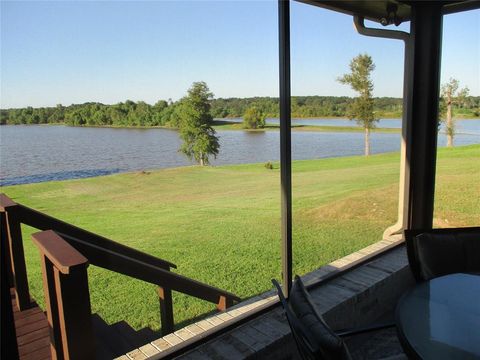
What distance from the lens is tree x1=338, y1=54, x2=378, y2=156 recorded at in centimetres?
746

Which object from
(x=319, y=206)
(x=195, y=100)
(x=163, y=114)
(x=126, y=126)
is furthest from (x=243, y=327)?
(x=319, y=206)

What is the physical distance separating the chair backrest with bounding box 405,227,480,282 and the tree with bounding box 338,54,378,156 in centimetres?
621

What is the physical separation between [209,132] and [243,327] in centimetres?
544

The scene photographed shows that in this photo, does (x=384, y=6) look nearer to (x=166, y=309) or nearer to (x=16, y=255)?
(x=166, y=309)

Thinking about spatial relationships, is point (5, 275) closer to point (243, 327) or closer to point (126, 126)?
point (243, 327)

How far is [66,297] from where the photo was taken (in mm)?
1174

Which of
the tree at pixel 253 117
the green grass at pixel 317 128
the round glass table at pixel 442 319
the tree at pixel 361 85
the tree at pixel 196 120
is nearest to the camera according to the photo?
the round glass table at pixel 442 319

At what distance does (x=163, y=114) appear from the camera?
14.7 ft

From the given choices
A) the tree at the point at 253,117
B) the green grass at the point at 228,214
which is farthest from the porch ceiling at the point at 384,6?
the green grass at the point at 228,214

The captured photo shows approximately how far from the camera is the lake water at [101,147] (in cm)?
240

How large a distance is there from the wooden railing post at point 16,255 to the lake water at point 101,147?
45 cm

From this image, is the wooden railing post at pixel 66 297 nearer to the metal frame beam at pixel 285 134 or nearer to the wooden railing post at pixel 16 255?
the wooden railing post at pixel 16 255

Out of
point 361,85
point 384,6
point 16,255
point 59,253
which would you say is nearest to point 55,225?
point 16,255

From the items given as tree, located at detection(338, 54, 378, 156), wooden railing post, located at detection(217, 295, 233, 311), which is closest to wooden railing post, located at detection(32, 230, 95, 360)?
wooden railing post, located at detection(217, 295, 233, 311)
